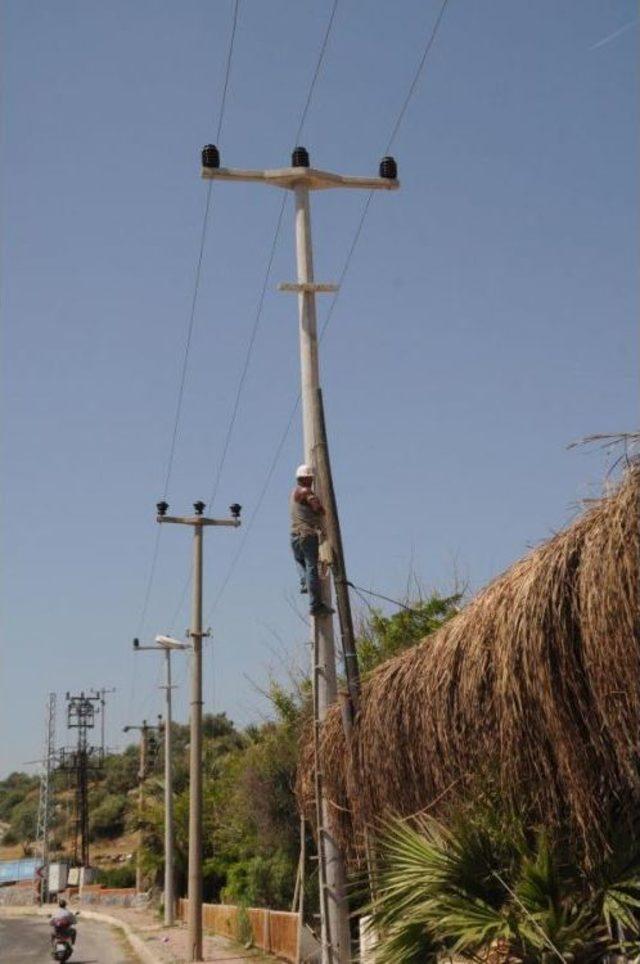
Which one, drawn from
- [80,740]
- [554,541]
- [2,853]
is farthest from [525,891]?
[2,853]

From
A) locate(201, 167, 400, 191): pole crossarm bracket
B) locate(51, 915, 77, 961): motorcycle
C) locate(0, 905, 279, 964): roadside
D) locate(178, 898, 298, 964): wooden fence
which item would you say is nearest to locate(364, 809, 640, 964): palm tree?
locate(201, 167, 400, 191): pole crossarm bracket

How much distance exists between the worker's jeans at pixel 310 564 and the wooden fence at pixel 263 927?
10201 millimetres

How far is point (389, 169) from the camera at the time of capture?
41.7ft

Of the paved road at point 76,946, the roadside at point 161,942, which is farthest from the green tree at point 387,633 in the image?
the paved road at point 76,946

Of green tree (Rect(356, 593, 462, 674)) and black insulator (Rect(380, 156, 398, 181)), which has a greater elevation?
black insulator (Rect(380, 156, 398, 181))

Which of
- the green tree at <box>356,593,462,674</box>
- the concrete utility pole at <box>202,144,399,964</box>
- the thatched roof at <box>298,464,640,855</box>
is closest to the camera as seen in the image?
the thatched roof at <box>298,464,640,855</box>

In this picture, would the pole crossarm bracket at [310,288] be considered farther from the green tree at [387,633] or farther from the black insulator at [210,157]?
the green tree at [387,633]

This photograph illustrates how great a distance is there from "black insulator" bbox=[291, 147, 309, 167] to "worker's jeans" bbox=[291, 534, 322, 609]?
13.7 ft

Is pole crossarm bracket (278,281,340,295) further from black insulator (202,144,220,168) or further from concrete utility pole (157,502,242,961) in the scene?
concrete utility pole (157,502,242,961)

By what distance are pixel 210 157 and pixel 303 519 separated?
415 cm

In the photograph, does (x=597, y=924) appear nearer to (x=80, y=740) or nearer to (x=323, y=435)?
(x=323, y=435)

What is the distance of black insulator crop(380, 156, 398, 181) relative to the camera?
12.7 metres

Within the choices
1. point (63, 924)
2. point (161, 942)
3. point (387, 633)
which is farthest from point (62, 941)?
point (387, 633)

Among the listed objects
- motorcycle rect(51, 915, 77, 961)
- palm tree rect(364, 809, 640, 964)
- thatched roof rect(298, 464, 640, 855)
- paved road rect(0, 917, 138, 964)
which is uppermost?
thatched roof rect(298, 464, 640, 855)
